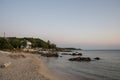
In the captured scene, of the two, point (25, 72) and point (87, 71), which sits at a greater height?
point (25, 72)

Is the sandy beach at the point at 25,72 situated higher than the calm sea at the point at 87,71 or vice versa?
the sandy beach at the point at 25,72

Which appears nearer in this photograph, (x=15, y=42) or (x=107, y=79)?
(x=107, y=79)

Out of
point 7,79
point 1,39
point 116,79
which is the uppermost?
point 1,39

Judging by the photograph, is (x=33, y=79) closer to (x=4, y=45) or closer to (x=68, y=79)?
(x=68, y=79)

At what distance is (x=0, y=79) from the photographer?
13195 millimetres

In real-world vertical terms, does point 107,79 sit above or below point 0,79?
below

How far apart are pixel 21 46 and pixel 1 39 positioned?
27.6m

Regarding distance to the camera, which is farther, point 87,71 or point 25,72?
point 87,71

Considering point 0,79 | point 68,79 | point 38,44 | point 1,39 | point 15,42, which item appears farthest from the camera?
point 38,44

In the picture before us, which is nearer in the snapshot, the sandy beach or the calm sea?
the sandy beach

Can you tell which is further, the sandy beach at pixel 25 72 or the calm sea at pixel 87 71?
the calm sea at pixel 87 71

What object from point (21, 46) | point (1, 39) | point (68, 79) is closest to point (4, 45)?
point (1, 39)

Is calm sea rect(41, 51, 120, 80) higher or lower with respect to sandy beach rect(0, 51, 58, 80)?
lower

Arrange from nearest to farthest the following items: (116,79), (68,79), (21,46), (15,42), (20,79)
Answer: (20,79) < (68,79) < (116,79) < (15,42) < (21,46)
